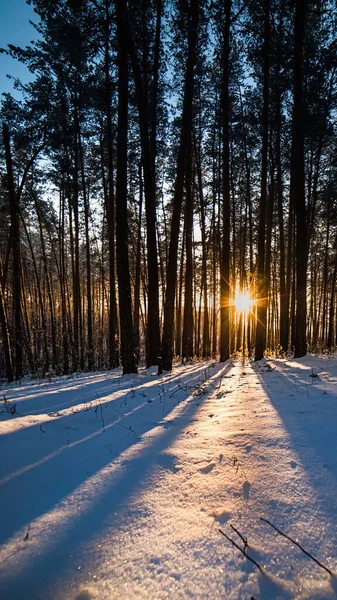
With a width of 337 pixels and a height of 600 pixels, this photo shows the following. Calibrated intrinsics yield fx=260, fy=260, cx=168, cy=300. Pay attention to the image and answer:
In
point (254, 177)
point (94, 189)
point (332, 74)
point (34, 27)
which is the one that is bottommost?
point (94, 189)

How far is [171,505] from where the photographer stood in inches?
53.9

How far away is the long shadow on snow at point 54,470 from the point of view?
1394mm

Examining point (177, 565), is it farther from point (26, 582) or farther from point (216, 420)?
point (216, 420)

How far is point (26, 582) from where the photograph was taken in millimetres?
973

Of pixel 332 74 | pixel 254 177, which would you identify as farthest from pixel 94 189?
pixel 332 74

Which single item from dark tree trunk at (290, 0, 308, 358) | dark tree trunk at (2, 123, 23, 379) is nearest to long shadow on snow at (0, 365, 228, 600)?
dark tree trunk at (290, 0, 308, 358)

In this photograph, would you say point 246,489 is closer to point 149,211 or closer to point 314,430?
point 314,430

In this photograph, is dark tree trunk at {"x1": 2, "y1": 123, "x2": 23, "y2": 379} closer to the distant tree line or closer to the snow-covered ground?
the distant tree line

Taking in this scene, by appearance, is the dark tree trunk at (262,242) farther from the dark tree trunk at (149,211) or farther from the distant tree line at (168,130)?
the dark tree trunk at (149,211)

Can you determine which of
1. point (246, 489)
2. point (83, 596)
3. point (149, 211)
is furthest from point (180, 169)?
point (83, 596)

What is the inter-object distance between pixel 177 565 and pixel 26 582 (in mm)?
567

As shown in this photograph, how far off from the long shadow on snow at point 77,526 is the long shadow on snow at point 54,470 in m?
0.02

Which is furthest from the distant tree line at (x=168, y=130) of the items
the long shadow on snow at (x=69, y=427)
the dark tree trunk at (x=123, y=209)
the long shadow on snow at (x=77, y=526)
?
the long shadow on snow at (x=77, y=526)

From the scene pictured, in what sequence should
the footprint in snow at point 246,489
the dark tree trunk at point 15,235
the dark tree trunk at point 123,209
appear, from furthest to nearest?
the dark tree trunk at point 15,235 < the dark tree trunk at point 123,209 < the footprint in snow at point 246,489
